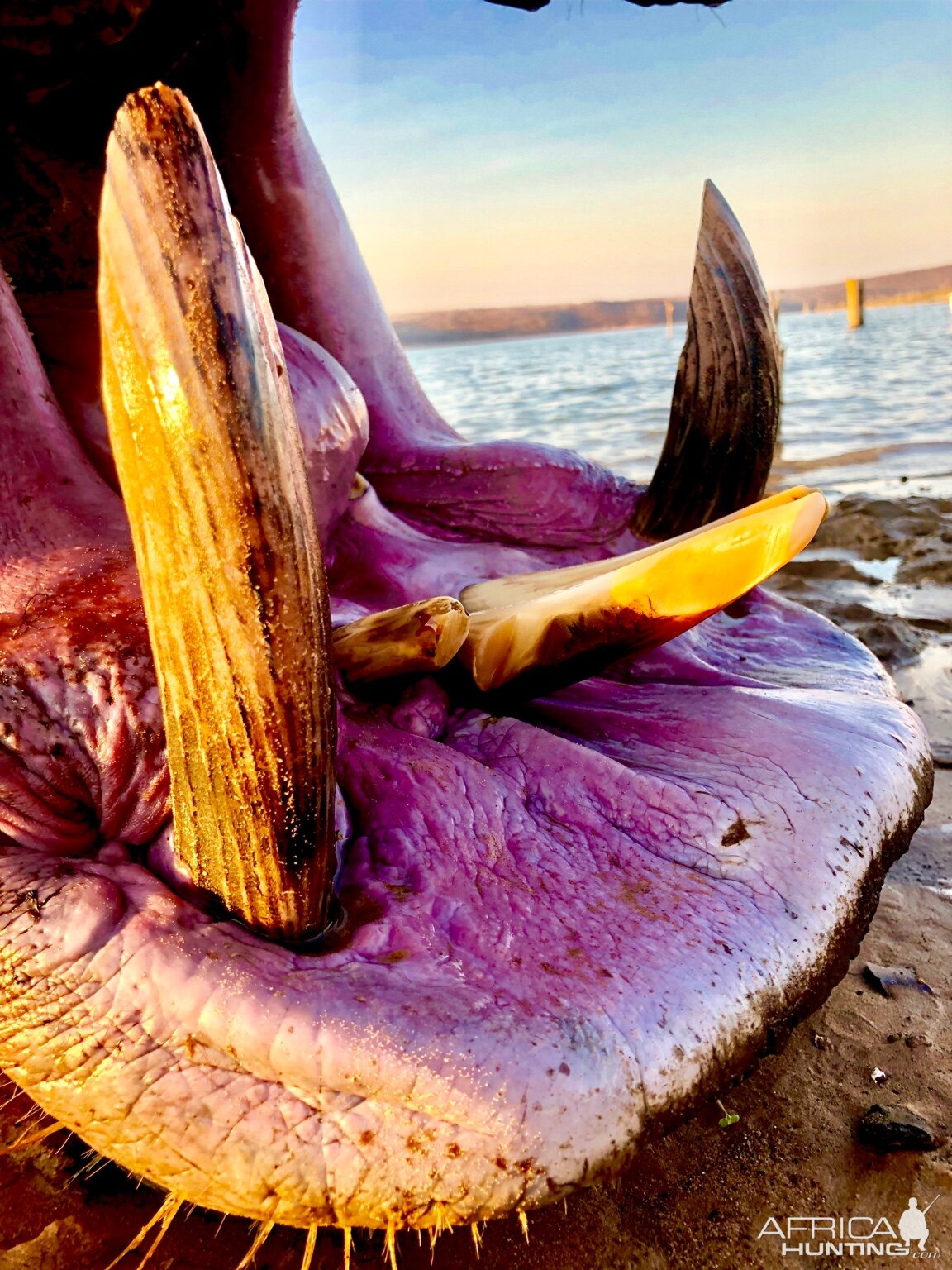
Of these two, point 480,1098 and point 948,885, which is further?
point 948,885

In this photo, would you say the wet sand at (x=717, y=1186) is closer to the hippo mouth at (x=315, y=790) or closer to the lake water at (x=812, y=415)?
the hippo mouth at (x=315, y=790)

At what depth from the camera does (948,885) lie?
209 centimetres

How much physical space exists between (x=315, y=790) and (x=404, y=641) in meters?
0.40

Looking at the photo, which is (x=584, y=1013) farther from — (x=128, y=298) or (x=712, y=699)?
(x=128, y=298)

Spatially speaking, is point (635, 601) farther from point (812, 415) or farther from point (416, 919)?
point (812, 415)

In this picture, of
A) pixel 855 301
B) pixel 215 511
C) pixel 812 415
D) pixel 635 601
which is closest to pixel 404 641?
pixel 635 601

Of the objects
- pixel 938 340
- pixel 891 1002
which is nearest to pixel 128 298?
pixel 891 1002

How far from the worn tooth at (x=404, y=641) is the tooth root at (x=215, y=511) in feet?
1.10

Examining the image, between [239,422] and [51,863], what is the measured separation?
60 cm

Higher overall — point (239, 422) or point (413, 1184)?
point (239, 422)

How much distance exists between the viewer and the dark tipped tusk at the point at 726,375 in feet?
6.26

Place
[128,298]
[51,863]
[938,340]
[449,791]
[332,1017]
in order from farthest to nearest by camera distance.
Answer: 1. [938,340]
2. [449,791]
3. [51,863]
4. [332,1017]
5. [128,298]

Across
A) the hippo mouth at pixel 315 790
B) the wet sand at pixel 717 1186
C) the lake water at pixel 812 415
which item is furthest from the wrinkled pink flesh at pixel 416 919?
the lake water at pixel 812 415

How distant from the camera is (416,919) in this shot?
1.18 m
